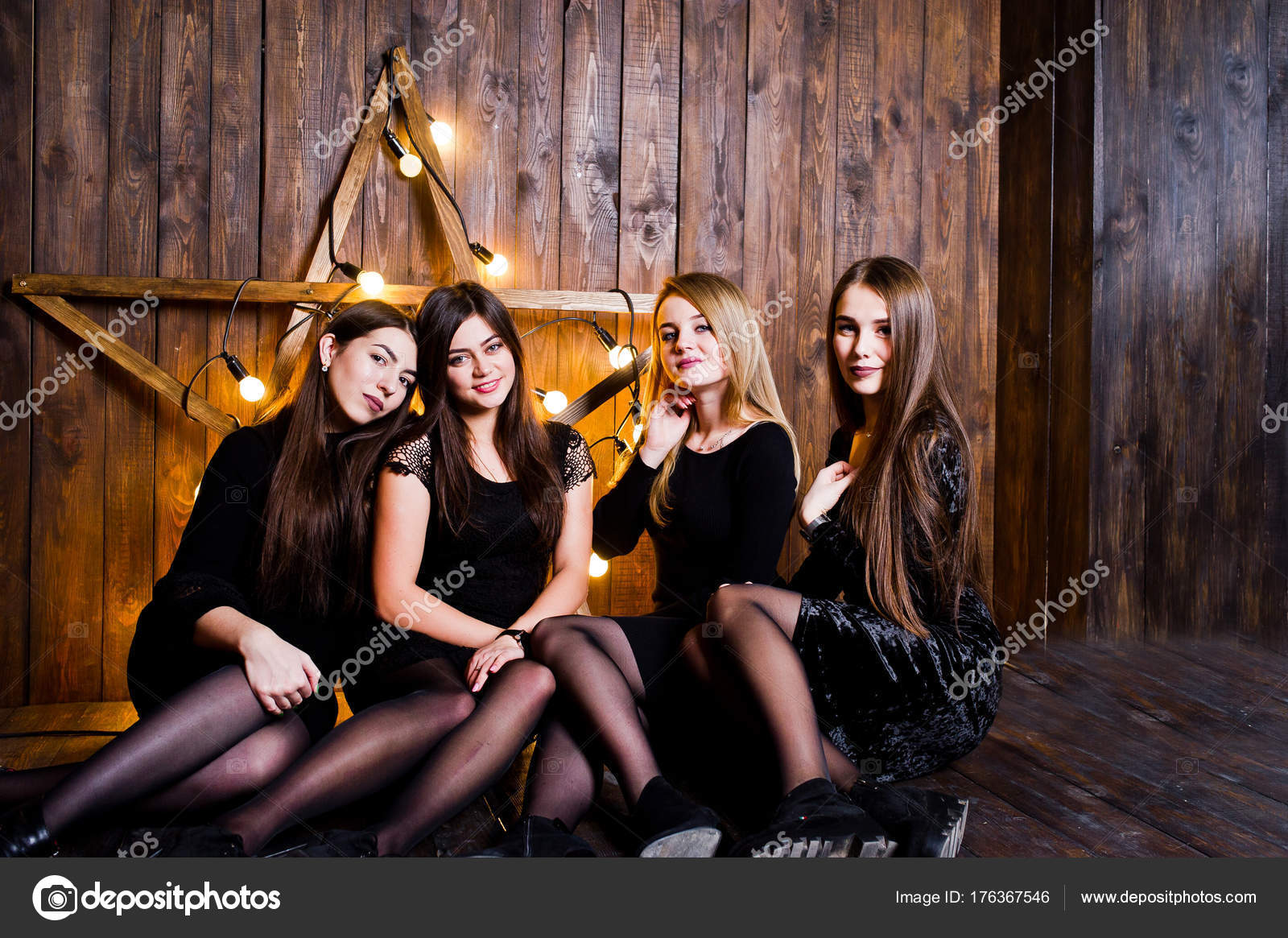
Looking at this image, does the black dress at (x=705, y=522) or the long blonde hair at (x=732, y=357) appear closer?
the black dress at (x=705, y=522)

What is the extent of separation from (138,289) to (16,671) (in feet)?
3.06

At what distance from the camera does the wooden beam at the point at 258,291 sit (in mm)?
2049

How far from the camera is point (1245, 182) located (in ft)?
8.24

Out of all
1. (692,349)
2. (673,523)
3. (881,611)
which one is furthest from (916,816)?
(692,349)

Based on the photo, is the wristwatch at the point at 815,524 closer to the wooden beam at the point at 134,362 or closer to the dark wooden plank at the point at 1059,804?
the dark wooden plank at the point at 1059,804

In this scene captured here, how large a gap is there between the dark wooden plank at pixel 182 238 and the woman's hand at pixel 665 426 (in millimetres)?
1056

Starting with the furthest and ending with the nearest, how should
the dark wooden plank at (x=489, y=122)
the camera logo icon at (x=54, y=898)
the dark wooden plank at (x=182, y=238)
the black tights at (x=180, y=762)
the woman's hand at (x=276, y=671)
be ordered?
the dark wooden plank at (x=489, y=122) → the dark wooden plank at (x=182, y=238) → the woman's hand at (x=276, y=671) → the black tights at (x=180, y=762) → the camera logo icon at (x=54, y=898)

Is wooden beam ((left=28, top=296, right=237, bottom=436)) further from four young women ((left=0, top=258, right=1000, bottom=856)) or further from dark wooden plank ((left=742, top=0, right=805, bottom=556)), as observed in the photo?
dark wooden plank ((left=742, top=0, right=805, bottom=556))

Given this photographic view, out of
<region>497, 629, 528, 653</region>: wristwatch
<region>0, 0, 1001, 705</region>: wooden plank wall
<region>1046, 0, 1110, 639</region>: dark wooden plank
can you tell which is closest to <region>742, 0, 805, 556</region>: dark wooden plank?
<region>0, 0, 1001, 705</region>: wooden plank wall

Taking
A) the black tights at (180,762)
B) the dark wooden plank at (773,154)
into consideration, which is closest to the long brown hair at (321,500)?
the black tights at (180,762)

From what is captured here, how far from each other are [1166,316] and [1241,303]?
0.75 ft

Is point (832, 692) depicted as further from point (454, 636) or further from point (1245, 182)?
point (1245, 182)

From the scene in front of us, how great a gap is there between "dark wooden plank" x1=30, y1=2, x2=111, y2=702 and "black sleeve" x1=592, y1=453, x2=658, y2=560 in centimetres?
122

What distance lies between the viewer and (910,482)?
1557mm
